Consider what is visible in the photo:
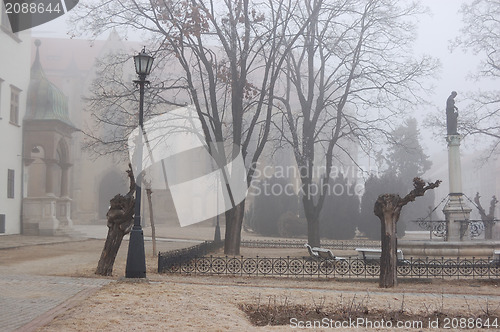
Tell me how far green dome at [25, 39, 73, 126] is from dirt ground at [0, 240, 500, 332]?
17.5m

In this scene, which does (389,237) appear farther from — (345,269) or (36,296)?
(36,296)

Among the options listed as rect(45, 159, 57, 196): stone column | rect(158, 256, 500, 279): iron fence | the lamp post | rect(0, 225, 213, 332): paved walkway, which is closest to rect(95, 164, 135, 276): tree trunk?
the lamp post

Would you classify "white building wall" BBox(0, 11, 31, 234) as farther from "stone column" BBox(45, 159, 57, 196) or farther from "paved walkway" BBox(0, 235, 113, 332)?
"paved walkway" BBox(0, 235, 113, 332)

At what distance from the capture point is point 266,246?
2992cm

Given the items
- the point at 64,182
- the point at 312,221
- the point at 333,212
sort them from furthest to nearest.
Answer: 1. the point at 333,212
2. the point at 64,182
3. the point at 312,221

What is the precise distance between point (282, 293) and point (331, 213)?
106ft

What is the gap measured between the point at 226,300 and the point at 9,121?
75.7 feet

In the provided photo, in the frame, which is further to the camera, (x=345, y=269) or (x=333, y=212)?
(x=333, y=212)

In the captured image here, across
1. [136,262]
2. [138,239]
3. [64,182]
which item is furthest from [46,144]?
[136,262]

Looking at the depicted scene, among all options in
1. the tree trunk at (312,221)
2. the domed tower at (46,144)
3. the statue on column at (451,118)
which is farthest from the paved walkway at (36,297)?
the domed tower at (46,144)

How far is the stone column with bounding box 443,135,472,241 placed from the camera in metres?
20.6

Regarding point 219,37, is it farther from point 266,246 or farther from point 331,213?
point 331,213

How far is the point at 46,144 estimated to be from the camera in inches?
1189

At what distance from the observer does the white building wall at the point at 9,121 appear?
1078 inches
